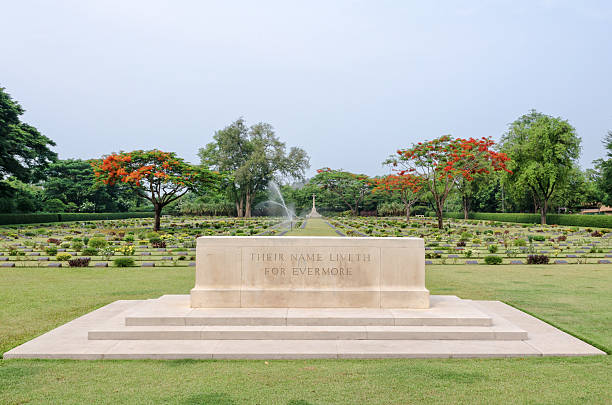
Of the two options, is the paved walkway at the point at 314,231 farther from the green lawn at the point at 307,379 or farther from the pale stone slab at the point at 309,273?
the green lawn at the point at 307,379

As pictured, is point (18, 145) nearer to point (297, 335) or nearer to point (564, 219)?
point (297, 335)

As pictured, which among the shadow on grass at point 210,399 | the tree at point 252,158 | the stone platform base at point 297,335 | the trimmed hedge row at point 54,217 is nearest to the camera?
Result: the shadow on grass at point 210,399

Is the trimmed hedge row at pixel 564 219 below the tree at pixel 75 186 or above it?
below

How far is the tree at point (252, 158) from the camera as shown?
59.2 m

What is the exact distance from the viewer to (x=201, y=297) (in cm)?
755

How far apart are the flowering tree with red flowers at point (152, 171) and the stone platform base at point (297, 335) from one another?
27030 mm

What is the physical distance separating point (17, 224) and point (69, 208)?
50.8 feet

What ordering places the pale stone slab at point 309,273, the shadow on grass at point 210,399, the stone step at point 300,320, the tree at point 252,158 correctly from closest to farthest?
the shadow on grass at point 210,399 < the stone step at point 300,320 < the pale stone slab at point 309,273 < the tree at point 252,158

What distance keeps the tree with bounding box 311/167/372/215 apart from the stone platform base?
57.2 metres

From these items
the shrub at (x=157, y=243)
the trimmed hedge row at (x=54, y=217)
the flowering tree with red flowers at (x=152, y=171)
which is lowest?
the shrub at (x=157, y=243)

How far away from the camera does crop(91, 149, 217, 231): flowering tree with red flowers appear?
32.6m

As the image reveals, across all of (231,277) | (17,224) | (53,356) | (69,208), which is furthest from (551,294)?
(69,208)

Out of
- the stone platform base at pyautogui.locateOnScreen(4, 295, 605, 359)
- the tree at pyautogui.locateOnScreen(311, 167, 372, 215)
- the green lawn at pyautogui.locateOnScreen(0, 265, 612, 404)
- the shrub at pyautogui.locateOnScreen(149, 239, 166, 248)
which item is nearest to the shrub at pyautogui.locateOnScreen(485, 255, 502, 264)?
the green lawn at pyautogui.locateOnScreen(0, 265, 612, 404)

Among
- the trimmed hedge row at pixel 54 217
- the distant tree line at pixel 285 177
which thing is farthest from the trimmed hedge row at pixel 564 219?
the trimmed hedge row at pixel 54 217
